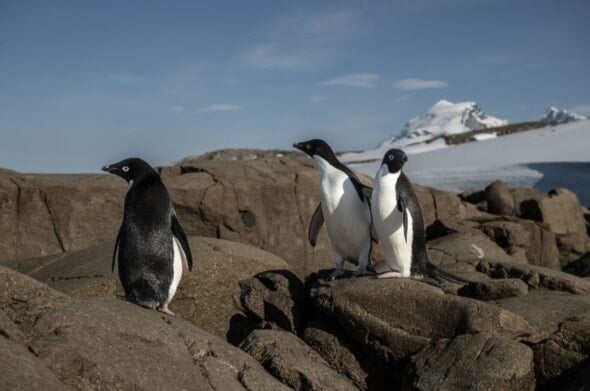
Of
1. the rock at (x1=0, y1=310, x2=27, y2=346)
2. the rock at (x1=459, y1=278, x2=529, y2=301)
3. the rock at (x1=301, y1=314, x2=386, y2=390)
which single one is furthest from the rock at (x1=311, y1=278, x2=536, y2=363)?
the rock at (x1=0, y1=310, x2=27, y2=346)

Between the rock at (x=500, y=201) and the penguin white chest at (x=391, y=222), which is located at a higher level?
the penguin white chest at (x=391, y=222)

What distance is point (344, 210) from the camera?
639 centimetres

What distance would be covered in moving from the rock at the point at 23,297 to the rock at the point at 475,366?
2.80 metres

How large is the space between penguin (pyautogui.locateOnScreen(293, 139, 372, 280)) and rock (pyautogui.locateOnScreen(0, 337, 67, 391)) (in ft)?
10.9

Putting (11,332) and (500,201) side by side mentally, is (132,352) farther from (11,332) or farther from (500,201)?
(500,201)

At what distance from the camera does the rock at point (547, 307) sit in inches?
214

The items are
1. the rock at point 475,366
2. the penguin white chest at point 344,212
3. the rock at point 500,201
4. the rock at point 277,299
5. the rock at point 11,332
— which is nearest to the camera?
the rock at point 11,332

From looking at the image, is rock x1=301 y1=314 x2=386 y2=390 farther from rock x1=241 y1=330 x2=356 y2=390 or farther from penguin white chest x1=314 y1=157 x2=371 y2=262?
penguin white chest x1=314 y1=157 x2=371 y2=262

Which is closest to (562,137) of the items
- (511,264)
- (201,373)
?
(511,264)

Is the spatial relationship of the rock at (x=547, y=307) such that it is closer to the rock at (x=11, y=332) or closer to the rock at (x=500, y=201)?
the rock at (x=11, y=332)

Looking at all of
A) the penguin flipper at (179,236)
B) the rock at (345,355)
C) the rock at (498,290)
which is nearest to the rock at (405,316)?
the rock at (345,355)

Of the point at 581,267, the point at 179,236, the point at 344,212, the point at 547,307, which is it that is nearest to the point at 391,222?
the point at 344,212

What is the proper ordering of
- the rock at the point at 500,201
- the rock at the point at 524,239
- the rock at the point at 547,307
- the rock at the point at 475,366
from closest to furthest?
the rock at the point at 475,366, the rock at the point at 547,307, the rock at the point at 524,239, the rock at the point at 500,201

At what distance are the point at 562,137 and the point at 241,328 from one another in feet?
90.4
